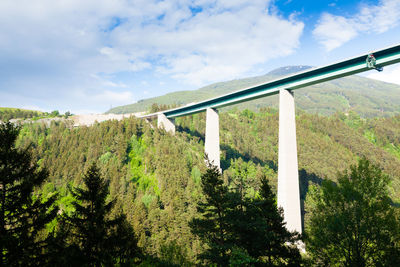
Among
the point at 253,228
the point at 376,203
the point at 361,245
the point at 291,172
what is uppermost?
the point at 291,172

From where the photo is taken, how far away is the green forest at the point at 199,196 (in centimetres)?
973

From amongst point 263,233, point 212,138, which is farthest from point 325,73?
point 212,138

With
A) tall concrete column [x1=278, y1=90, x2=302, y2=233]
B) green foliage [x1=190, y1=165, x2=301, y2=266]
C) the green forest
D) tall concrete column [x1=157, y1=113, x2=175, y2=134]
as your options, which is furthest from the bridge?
tall concrete column [x1=157, y1=113, x2=175, y2=134]

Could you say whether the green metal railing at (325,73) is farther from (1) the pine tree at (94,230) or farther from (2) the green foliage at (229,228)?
(1) the pine tree at (94,230)

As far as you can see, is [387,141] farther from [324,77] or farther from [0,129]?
[0,129]

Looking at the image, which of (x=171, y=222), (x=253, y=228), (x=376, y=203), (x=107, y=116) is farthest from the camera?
(x=107, y=116)

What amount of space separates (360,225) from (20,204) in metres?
17.2

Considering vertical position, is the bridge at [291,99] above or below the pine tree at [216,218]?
above

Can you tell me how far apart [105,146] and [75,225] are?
48652mm

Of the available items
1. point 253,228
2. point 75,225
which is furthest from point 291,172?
point 75,225

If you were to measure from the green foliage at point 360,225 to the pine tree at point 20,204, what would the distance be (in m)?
14.6

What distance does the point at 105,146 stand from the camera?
2160 inches

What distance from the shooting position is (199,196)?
51.9 ft

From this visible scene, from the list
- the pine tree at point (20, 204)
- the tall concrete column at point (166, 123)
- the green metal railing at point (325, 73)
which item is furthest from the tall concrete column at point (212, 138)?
the pine tree at point (20, 204)
